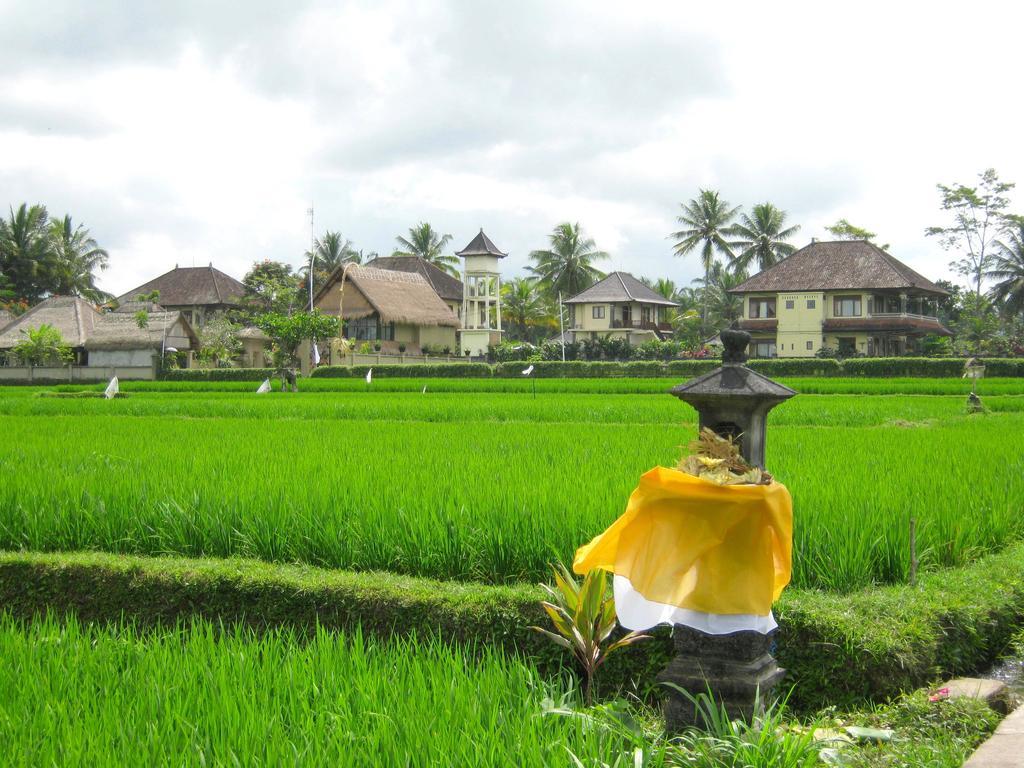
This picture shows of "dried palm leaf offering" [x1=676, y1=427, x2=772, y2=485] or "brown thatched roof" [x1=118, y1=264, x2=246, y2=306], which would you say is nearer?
"dried palm leaf offering" [x1=676, y1=427, x2=772, y2=485]

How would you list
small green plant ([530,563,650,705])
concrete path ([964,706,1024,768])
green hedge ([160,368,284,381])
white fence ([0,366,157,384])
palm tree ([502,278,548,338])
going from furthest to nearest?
palm tree ([502,278,548,338]), white fence ([0,366,157,384]), green hedge ([160,368,284,381]), small green plant ([530,563,650,705]), concrete path ([964,706,1024,768])

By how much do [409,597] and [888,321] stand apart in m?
44.0

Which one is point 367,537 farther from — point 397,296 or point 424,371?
point 397,296

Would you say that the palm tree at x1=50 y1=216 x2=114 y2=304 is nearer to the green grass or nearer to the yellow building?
the yellow building

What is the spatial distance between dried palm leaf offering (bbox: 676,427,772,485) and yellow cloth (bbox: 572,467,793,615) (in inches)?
2.2

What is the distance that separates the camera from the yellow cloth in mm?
3176

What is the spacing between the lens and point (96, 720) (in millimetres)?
2766

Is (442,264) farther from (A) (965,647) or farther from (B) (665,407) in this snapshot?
(A) (965,647)

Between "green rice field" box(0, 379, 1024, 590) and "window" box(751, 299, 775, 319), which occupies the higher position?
"window" box(751, 299, 775, 319)

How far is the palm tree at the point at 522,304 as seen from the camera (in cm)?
6028

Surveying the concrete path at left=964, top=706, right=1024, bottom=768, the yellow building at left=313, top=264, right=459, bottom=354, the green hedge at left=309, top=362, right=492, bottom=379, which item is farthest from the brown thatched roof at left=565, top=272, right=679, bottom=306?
the concrete path at left=964, top=706, right=1024, bottom=768

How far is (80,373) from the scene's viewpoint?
131 feet

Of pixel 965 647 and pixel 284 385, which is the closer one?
pixel 965 647

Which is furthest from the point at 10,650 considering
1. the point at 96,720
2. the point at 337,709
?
the point at 337,709
